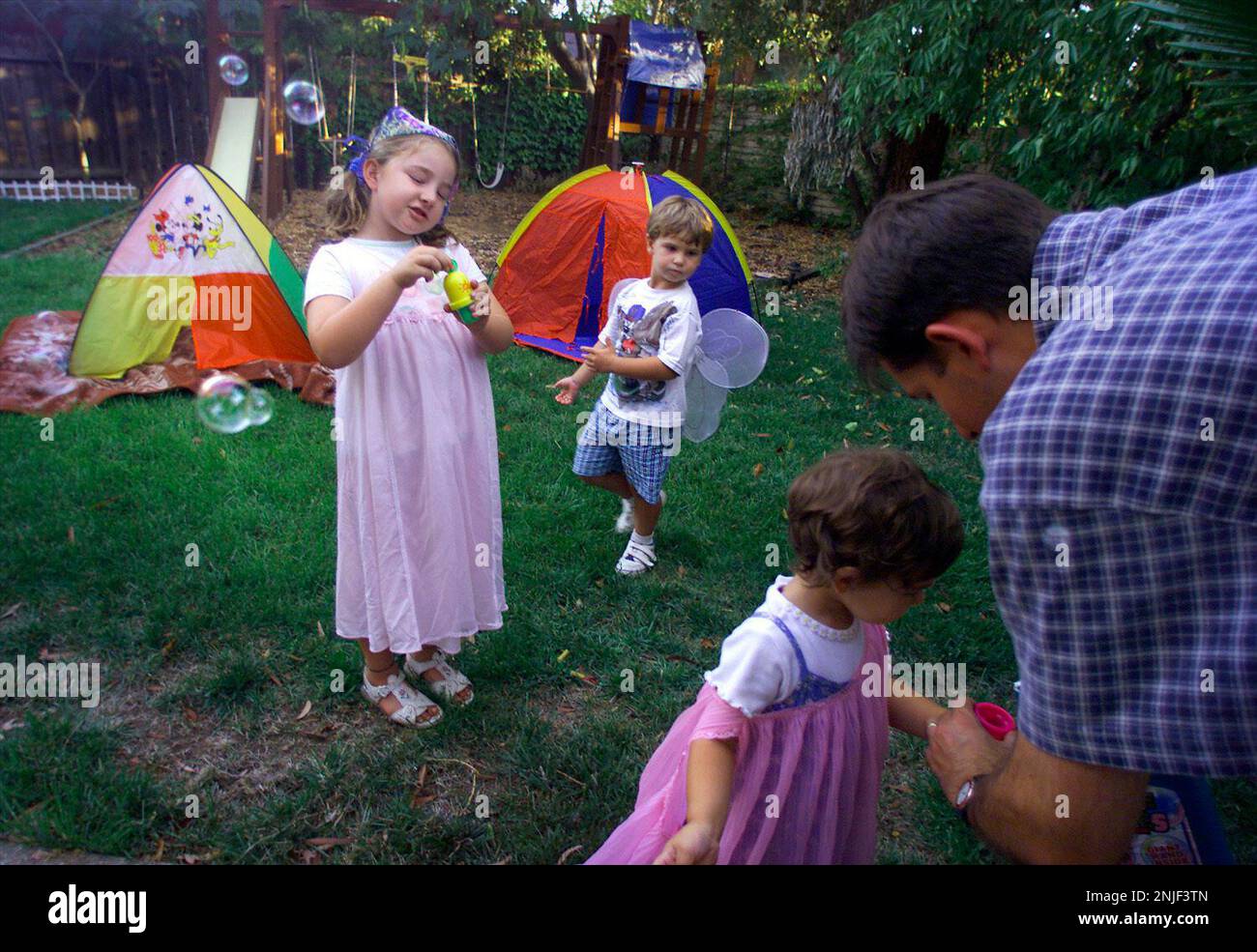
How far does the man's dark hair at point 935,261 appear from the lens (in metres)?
1.38

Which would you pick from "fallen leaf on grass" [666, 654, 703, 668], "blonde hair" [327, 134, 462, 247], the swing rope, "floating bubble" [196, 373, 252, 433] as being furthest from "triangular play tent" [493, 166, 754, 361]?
the swing rope

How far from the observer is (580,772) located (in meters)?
2.59

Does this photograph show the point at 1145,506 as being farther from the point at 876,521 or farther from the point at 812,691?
the point at 812,691

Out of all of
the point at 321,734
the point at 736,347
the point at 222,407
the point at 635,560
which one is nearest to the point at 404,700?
the point at 321,734

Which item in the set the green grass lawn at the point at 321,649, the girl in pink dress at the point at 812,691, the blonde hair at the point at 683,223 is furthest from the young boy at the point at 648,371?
the girl in pink dress at the point at 812,691

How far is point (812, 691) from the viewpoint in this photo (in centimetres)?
169

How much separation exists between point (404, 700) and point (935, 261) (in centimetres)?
210

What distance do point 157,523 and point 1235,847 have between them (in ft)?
13.2

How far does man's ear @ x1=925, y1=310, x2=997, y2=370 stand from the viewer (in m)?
1.38

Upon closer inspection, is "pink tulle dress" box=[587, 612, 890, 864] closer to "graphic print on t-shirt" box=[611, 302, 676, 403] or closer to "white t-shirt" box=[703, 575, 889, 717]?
"white t-shirt" box=[703, 575, 889, 717]

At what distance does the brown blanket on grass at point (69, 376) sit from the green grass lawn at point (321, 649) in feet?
0.66

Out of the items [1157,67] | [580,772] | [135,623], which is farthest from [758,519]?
[1157,67]

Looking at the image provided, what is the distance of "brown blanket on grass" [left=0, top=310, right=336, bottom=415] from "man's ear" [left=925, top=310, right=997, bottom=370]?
4.51 m

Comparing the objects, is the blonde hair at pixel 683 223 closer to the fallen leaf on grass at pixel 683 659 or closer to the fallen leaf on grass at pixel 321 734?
the fallen leaf on grass at pixel 683 659
